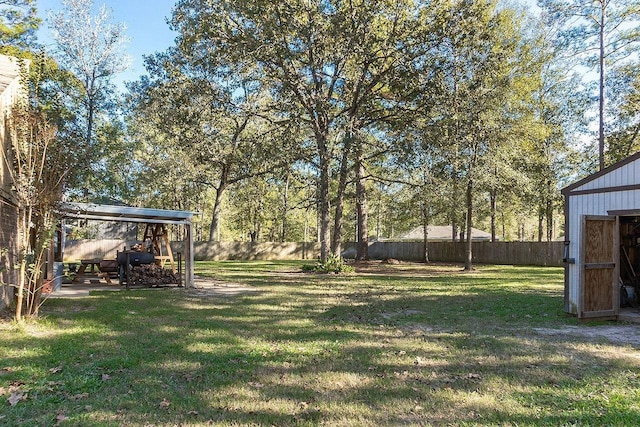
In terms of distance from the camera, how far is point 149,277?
12.5 metres

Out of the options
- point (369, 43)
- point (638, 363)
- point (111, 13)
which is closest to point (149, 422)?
point (638, 363)

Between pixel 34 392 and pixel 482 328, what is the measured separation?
18.8 feet

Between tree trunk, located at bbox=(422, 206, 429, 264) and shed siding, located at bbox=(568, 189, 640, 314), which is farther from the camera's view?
tree trunk, located at bbox=(422, 206, 429, 264)

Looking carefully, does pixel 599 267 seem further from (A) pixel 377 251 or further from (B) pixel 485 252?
(A) pixel 377 251

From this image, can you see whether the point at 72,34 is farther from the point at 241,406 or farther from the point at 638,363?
the point at 638,363

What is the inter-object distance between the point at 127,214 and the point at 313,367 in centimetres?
835

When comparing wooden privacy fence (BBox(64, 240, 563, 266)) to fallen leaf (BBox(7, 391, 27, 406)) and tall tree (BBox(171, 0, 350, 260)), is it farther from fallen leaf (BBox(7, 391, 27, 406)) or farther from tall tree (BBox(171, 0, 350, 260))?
fallen leaf (BBox(7, 391, 27, 406))

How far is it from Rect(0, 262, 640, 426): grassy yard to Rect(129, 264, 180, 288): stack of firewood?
364 cm

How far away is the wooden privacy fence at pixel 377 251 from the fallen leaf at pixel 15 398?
2342 centimetres

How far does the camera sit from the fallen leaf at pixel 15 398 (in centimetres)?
355

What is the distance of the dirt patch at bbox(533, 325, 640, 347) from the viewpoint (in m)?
6.06

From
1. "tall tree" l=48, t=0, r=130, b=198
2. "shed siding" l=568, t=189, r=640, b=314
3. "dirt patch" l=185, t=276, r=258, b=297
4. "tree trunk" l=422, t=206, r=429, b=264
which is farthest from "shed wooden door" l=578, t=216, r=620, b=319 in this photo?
"tall tree" l=48, t=0, r=130, b=198

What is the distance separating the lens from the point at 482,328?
22.2 ft

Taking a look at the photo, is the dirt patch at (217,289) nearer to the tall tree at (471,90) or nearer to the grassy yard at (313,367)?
the grassy yard at (313,367)
